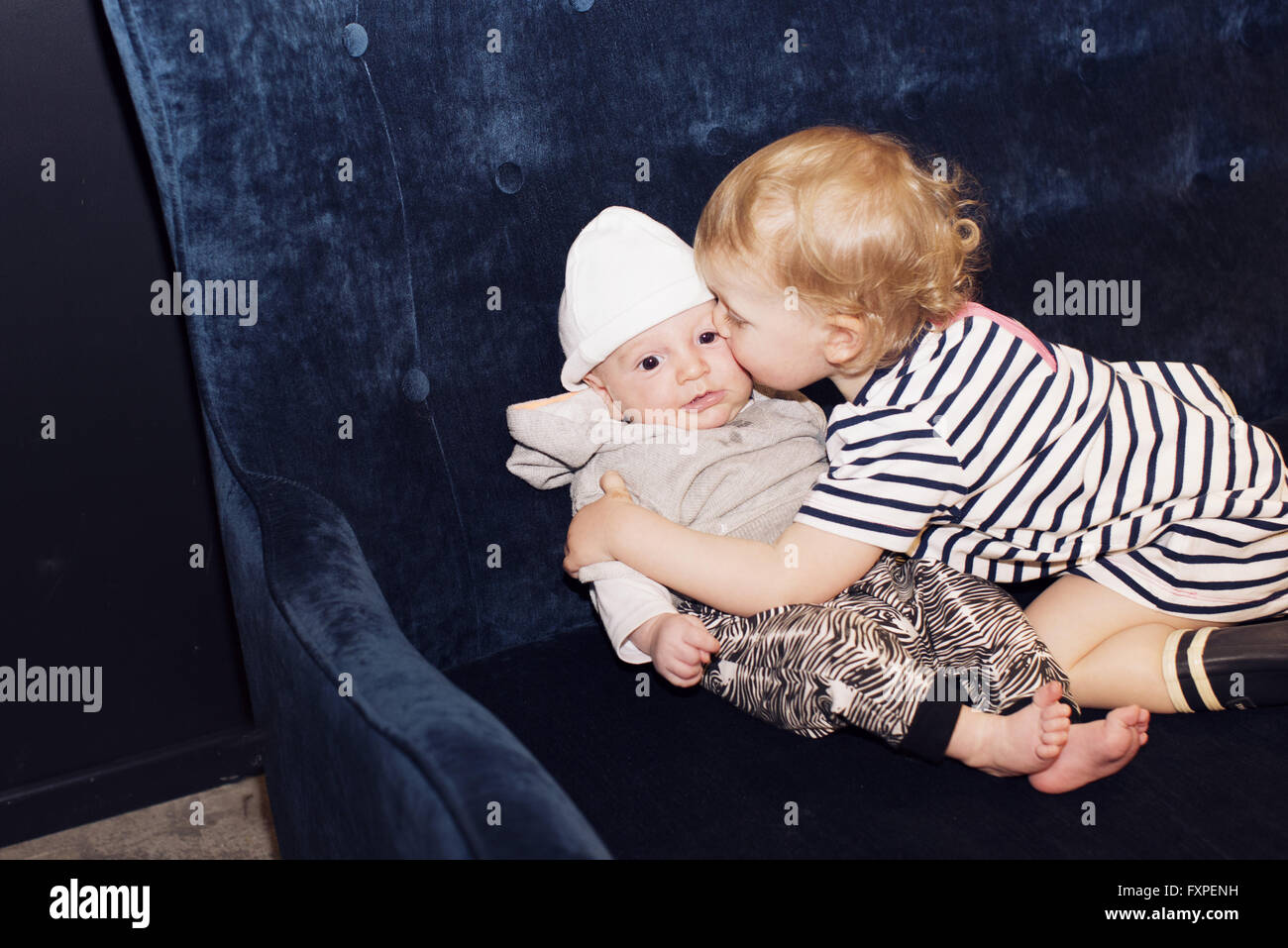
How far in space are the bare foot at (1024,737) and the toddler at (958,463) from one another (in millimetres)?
175

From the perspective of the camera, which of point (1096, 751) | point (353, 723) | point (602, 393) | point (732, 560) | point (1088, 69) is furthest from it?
point (1088, 69)

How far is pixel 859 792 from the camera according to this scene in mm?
1030

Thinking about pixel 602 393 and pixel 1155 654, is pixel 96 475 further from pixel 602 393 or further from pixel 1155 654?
pixel 1155 654

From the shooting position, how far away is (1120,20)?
142 centimetres

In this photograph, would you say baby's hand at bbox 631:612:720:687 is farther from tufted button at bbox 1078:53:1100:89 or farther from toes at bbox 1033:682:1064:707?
tufted button at bbox 1078:53:1100:89

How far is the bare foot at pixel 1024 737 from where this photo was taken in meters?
0.99

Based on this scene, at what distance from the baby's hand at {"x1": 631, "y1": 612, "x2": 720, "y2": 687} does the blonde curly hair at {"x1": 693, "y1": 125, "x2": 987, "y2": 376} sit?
31cm

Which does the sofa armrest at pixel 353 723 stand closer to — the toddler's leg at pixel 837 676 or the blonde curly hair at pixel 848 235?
the toddler's leg at pixel 837 676

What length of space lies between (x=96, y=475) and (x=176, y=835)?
1.85 feet

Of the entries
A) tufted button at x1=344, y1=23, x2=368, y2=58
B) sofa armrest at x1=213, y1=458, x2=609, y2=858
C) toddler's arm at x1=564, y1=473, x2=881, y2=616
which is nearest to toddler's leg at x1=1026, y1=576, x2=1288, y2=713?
toddler's arm at x1=564, y1=473, x2=881, y2=616

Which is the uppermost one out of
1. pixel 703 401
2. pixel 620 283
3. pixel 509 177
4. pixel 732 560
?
pixel 509 177

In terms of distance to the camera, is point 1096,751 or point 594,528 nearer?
point 1096,751

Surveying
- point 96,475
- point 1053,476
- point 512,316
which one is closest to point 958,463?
point 1053,476

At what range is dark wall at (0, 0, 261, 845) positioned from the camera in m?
1.40
